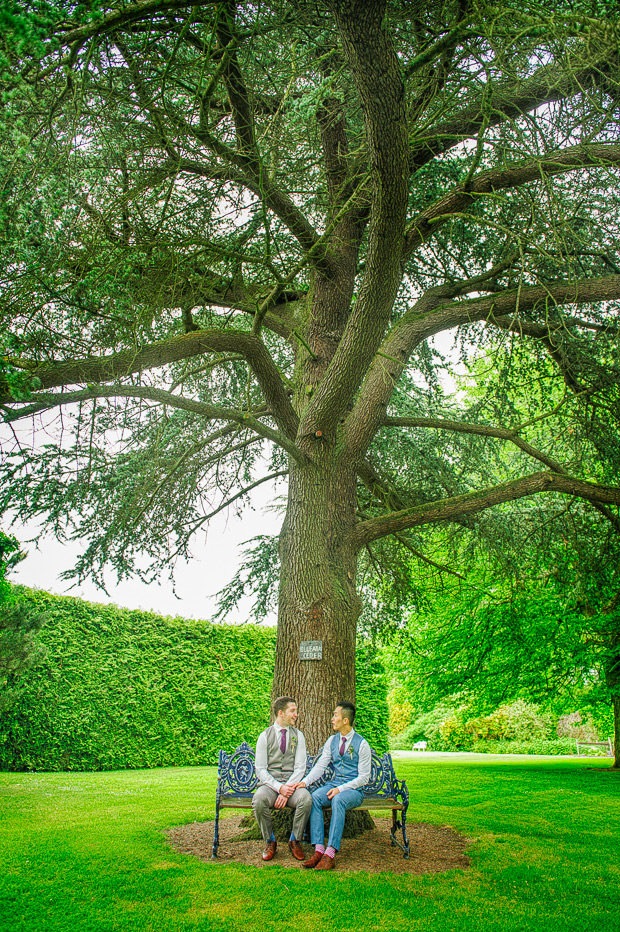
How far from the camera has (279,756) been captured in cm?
521

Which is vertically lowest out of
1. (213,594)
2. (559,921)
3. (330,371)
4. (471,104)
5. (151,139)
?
(559,921)

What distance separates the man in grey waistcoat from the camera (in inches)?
191

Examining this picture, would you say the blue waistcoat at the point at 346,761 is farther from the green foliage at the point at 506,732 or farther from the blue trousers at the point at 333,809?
the green foliage at the point at 506,732

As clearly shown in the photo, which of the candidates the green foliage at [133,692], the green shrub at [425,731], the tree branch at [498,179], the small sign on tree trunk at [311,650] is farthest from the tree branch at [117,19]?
the green shrub at [425,731]

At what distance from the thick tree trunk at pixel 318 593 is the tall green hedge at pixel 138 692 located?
5.72m

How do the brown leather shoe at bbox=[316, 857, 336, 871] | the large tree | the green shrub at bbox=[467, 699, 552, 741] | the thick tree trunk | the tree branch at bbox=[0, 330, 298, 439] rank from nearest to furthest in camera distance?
1. the large tree
2. the brown leather shoe at bbox=[316, 857, 336, 871]
3. the tree branch at bbox=[0, 330, 298, 439]
4. the thick tree trunk
5. the green shrub at bbox=[467, 699, 552, 741]

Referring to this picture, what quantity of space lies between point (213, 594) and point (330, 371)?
407 cm

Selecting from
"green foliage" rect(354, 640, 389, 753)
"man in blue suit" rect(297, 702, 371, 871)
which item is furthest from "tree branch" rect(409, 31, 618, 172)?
"green foliage" rect(354, 640, 389, 753)

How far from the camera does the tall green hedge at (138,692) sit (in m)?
10.4

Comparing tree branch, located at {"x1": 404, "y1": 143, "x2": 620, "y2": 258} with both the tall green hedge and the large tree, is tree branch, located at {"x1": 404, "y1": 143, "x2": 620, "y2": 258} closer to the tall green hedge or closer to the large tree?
the large tree

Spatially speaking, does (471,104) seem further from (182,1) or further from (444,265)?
(182,1)

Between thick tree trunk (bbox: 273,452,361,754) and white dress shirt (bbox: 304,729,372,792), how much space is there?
1.31ft

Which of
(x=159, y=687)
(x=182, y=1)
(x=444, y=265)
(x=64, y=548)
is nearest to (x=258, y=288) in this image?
(x=444, y=265)

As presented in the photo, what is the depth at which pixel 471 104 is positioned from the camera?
6.33 m
